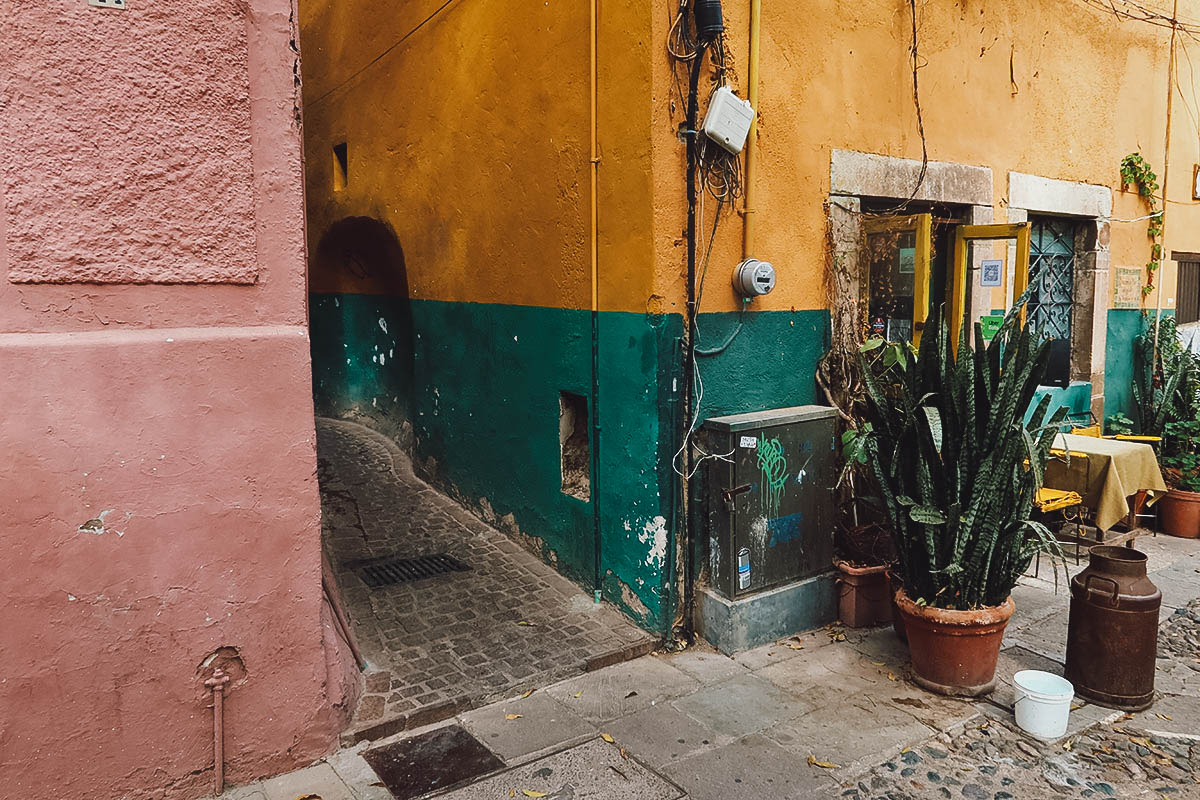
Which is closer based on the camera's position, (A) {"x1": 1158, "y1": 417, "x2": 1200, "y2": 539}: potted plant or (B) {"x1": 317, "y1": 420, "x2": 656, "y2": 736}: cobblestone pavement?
(B) {"x1": 317, "y1": 420, "x2": 656, "y2": 736}: cobblestone pavement

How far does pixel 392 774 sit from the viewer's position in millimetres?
3504

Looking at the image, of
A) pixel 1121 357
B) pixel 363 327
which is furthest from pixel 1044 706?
pixel 363 327

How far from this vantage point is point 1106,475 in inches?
238

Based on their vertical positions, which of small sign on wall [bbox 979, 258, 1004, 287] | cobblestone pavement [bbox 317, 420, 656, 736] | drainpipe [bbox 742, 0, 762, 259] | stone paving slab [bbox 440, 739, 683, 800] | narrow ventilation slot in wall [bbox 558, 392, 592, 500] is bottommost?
stone paving slab [bbox 440, 739, 683, 800]

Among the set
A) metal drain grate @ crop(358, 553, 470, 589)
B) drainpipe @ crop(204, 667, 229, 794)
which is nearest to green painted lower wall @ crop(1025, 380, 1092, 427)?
metal drain grate @ crop(358, 553, 470, 589)

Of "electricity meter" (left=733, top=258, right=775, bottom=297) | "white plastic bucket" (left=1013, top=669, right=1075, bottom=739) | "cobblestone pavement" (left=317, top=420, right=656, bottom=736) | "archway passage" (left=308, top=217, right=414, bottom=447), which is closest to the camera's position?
"white plastic bucket" (left=1013, top=669, right=1075, bottom=739)

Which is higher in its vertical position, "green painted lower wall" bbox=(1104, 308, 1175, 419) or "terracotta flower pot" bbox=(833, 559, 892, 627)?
"green painted lower wall" bbox=(1104, 308, 1175, 419)

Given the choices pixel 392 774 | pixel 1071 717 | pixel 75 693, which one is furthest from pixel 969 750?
pixel 75 693

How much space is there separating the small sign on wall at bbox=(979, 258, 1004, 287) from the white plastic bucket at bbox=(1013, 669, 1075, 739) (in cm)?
333

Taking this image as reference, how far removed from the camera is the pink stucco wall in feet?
9.86

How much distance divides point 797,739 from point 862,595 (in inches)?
57.9

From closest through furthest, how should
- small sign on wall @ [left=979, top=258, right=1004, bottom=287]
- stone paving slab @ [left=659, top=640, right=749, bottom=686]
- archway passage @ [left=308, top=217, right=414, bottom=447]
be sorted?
stone paving slab @ [left=659, top=640, right=749, bottom=686] < small sign on wall @ [left=979, top=258, right=1004, bottom=287] < archway passage @ [left=308, top=217, right=414, bottom=447]

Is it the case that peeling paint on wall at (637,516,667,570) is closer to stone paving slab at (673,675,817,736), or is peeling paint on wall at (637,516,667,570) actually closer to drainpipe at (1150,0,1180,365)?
stone paving slab at (673,675,817,736)

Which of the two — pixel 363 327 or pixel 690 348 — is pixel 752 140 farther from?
pixel 363 327
